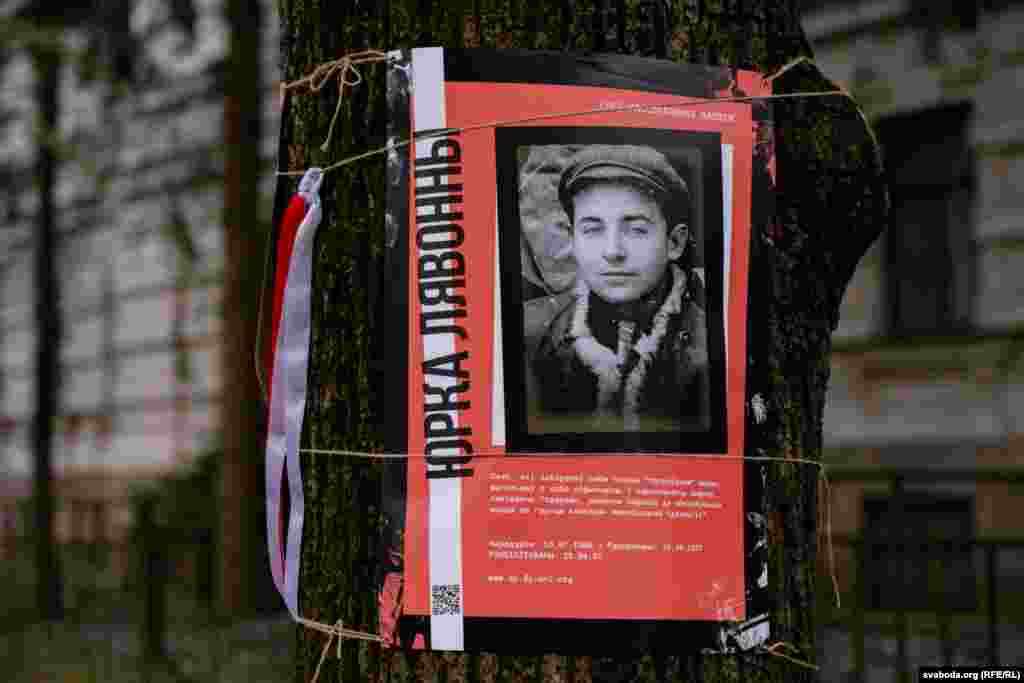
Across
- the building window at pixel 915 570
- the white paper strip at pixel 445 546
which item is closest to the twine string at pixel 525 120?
the white paper strip at pixel 445 546

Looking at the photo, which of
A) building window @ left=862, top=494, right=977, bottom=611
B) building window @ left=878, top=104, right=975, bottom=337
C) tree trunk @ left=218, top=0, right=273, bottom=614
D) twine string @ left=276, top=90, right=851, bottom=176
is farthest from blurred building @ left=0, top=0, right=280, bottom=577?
twine string @ left=276, top=90, right=851, bottom=176

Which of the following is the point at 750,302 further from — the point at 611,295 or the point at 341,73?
the point at 341,73

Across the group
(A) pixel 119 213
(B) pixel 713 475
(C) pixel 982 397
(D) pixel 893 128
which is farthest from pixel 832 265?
(A) pixel 119 213

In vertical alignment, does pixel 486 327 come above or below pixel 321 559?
above

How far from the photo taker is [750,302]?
6.75 ft

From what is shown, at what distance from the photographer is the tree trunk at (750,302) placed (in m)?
2.05

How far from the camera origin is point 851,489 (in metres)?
11.8

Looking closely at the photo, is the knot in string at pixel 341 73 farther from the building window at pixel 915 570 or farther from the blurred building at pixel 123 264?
the blurred building at pixel 123 264

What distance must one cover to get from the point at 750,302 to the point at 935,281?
10.4 meters

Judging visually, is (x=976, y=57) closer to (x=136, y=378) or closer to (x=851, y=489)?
(x=851, y=489)

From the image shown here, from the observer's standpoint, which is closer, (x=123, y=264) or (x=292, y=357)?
(x=292, y=357)

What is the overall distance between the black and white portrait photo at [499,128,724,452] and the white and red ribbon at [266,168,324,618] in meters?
0.35

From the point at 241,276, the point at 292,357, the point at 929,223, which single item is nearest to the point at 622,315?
the point at 292,357

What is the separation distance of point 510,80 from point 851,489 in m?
10.3
